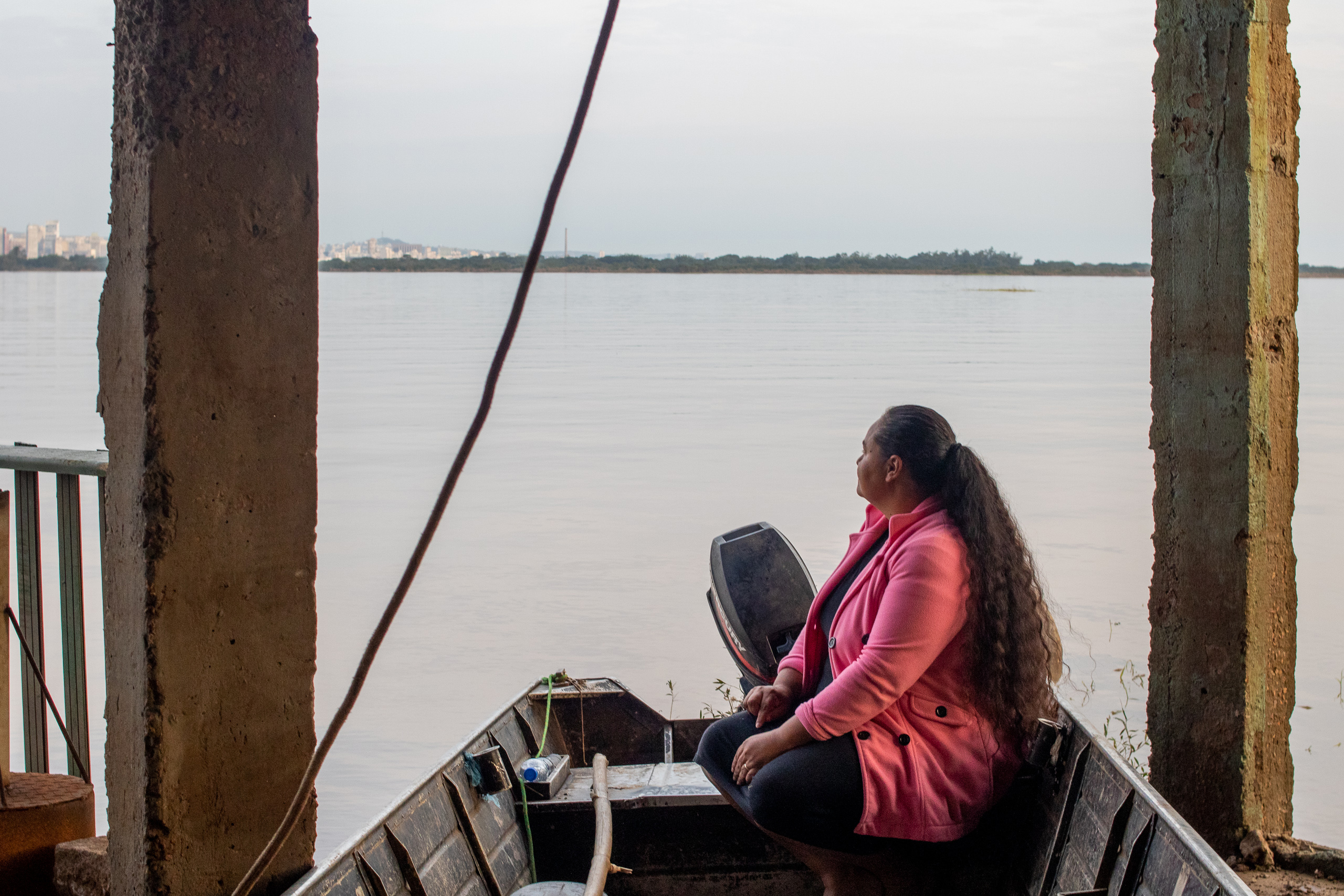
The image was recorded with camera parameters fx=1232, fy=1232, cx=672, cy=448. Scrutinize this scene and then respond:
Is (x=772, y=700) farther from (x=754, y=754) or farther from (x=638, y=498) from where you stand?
(x=638, y=498)

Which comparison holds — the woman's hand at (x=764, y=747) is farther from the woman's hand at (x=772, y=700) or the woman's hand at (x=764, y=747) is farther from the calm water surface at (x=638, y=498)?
the calm water surface at (x=638, y=498)

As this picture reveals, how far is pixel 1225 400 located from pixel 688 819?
1933 millimetres

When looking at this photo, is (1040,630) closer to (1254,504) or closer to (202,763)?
(1254,504)

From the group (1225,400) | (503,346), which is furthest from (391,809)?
(1225,400)

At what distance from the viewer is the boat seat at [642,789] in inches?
140

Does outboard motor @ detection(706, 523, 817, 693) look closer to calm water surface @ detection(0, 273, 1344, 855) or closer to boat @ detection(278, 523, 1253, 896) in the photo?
boat @ detection(278, 523, 1253, 896)

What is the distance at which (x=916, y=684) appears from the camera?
2.89 meters

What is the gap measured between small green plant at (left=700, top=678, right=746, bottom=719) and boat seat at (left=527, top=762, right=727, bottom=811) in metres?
0.24

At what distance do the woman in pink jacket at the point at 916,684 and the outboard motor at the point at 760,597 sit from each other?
103 centimetres

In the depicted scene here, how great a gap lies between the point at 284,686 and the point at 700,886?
1668 mm

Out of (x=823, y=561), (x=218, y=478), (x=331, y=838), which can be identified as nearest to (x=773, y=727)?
(x=218, y=478)

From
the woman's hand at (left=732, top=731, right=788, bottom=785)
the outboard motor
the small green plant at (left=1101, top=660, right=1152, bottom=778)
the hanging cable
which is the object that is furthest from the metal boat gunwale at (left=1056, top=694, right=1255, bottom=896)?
the small green plant at (left=1101, top=660, right=1152, bottom=778)

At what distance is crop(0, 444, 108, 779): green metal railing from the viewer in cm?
325

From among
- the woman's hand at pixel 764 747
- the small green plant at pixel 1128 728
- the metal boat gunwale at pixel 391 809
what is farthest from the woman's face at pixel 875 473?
the small green plant at pixel 1128 728
